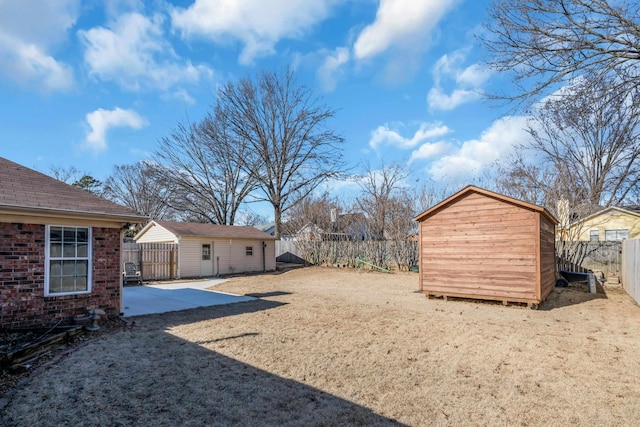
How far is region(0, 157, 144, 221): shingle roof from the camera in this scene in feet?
20.3

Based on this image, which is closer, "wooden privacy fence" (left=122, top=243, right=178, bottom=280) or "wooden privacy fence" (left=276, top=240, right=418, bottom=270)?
"wooden privacy fence" (left=122, top=243, right=178, bottom=280)

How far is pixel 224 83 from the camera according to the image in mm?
25844

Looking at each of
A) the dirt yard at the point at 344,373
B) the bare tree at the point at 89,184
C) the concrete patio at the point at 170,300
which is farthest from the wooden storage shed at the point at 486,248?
the bare tree at the point at 89,184

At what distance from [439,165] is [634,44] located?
15682 mm

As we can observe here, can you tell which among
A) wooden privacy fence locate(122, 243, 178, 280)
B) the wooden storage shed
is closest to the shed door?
wooden privacy fence locate(122, 243, 178, 280)

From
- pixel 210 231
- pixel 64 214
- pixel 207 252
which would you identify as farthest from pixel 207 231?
pixel 64 214

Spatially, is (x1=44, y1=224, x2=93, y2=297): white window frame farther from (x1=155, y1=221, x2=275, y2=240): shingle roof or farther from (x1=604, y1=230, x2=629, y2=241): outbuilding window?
(x1=604, y1=230, x2=629, y2=241): outbuilding window

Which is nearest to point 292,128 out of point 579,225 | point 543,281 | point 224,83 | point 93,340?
point 224,83

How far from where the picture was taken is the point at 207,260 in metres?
18.7

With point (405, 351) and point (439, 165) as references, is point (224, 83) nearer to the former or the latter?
point (439, 165)

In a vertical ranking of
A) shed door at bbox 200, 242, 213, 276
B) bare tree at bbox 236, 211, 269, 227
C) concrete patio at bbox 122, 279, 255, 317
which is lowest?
concrete patio at bbox 122, 279, 255, 317

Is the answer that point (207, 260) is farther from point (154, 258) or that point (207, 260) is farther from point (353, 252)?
point (353, 252)

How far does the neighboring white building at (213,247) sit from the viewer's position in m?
17.7

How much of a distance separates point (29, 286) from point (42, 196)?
1731 mm
